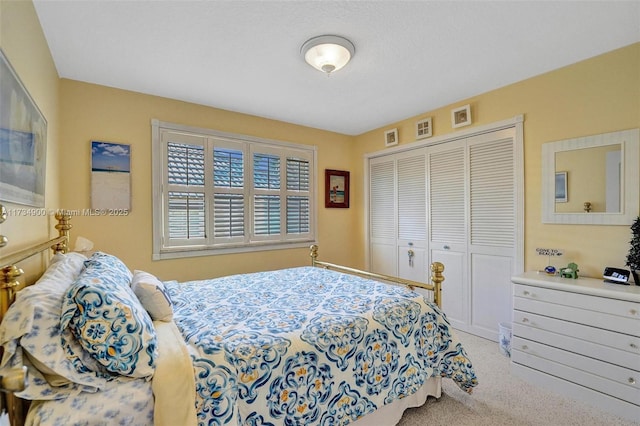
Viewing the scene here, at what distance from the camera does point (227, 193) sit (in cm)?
344

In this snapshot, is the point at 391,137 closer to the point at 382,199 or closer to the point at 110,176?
the point at 382,199

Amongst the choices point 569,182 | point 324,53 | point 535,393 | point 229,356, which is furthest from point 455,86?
point 229,356

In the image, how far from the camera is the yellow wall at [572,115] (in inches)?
88.4

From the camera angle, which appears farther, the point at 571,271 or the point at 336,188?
the point at 336,188

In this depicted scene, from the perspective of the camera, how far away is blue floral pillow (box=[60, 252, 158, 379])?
3.37 ft

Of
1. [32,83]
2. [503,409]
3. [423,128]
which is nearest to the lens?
[32,83]

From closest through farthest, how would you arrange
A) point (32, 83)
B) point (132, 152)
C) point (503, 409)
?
point (32, 83) → point (503, 409) → point (132, 152)

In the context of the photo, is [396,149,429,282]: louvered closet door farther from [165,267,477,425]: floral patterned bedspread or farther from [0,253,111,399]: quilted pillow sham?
[0,253,111,399]: quilted pillow sham

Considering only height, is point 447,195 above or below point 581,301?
above

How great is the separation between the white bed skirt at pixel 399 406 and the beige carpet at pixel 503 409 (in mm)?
74

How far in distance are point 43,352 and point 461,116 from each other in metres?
3.68

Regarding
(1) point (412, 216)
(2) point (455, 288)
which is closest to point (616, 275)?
(2) point (455, 288)

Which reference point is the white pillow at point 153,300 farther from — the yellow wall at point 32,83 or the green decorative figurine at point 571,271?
the green decorative figurine at point 571,271

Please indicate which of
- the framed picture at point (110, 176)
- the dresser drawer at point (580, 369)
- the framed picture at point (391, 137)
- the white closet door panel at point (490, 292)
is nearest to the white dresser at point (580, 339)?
the dresser drawer at point (580, 369)
